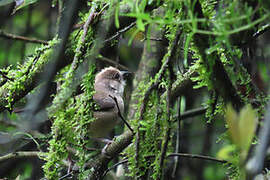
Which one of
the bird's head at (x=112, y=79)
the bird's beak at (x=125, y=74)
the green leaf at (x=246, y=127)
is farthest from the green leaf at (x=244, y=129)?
the bird's beak at (x=125, y=74)

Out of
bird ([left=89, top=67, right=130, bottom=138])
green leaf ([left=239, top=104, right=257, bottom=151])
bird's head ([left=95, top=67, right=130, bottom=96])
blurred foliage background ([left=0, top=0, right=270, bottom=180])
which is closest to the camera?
green leaf ([left=239, top=104, right=257, bottom=151])

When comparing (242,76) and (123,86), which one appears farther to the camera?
(123,86)

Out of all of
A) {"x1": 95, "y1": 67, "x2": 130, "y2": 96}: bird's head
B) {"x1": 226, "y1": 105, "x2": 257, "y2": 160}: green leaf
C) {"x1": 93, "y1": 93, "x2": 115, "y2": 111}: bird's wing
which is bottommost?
{"x1": 226, "y1": 105, "x2": 257, "y2": 160}: green leaf

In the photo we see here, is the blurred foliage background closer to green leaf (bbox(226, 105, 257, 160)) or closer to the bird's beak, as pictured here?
green leaf (bbox(226, 105, 257, 160))

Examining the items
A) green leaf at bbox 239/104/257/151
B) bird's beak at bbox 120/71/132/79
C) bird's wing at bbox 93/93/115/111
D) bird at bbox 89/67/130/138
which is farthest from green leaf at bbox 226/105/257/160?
bird's beak at bbox 120/71/132/79

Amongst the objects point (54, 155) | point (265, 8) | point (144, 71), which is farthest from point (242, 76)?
point (144, 71)

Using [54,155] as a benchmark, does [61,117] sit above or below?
above

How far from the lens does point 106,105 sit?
3443 mm

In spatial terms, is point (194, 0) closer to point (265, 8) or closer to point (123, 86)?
point (265, 8)

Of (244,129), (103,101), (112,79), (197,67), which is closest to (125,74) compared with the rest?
(112,79)

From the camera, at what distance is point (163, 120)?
5.55ft

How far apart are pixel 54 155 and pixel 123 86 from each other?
2.62 metres

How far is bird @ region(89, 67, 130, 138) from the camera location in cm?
338

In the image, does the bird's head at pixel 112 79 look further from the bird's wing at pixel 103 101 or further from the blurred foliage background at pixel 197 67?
the bird's wing at pixel 103 101
